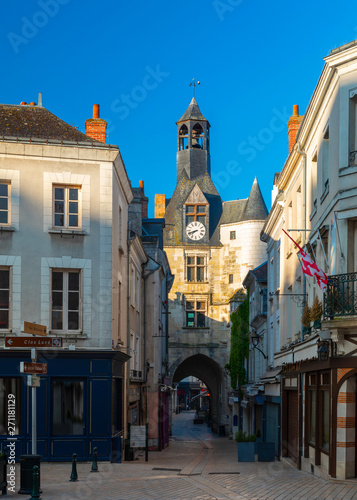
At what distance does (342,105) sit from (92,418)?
9892 millimetres

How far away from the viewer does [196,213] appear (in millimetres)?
52531

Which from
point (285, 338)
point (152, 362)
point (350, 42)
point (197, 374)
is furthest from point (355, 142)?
point (197, 374)

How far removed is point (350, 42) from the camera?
555 inches

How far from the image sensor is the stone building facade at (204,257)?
4959 centimetres

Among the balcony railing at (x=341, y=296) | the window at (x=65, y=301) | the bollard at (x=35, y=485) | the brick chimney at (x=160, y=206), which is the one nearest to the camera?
the bollard at (x=35, y=485)

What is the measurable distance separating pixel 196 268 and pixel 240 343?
1324 cm

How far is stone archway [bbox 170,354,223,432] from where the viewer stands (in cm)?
4988

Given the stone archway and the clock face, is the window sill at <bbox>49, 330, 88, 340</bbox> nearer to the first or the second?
the stone archway

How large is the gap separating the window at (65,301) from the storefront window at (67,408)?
4.73ft

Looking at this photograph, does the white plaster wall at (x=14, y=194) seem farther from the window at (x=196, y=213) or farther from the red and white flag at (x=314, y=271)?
Result: the window at (x=196, y=213)

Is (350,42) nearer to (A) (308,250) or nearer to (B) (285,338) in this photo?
(A) (308,250)

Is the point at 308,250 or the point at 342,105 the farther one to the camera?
the point at 308,250

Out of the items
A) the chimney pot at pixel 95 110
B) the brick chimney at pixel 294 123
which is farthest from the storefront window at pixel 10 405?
the brick chimney at pixel 294 123

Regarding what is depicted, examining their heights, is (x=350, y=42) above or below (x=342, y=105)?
above
